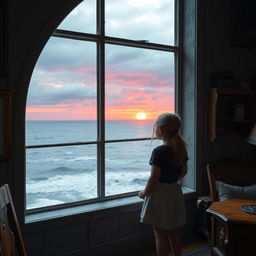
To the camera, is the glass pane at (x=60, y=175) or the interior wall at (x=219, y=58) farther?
the interior wall at (x=219, y=58)

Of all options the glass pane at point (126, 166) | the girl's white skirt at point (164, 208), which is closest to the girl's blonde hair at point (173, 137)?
the girl's white skirt at point (164, 208)

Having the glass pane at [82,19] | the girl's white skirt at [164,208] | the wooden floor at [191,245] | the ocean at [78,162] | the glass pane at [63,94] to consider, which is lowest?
the wooden floor at [191,245]

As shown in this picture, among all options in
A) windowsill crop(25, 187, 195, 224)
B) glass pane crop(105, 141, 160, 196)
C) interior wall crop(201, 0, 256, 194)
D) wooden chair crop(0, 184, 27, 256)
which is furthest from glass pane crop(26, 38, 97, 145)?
interior wall crop(201, 0, 256, 194)

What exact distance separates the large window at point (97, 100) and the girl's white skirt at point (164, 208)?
705 mm

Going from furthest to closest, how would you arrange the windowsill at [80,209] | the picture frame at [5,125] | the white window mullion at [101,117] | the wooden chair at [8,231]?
the white window mullion at [101,117] → the windowsill at [80,209] → the picture frame at [5,125] → the wooden chair at [8,231]

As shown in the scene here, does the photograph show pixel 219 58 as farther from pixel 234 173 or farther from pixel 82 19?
pixel 82 19

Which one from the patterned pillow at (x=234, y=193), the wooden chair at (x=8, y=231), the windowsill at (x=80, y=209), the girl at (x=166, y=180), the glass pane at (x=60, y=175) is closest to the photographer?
the wooden chair at (x=8, y=231)

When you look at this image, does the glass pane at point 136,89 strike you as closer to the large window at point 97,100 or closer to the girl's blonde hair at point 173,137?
the large window at point 97,100

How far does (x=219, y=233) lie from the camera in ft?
8.11

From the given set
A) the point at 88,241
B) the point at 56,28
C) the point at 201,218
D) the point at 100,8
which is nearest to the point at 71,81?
the point at 56,28

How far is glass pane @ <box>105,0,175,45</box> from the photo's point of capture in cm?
305

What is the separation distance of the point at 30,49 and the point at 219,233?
205 centimetres

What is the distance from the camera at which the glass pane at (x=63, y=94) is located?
108 inches

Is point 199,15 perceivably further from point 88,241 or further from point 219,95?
point 88,241
